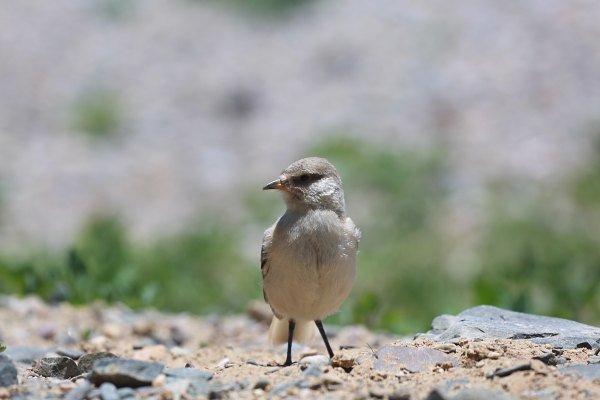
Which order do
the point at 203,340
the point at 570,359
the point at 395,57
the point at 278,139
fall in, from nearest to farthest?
the point at 570,359 → the point at 203,340 → the point at 278,139 → the point at 395,57

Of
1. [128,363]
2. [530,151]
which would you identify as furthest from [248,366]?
[530,151]

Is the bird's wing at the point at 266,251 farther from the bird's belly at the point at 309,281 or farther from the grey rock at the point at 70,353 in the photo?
the grey rock at the point at 70,353

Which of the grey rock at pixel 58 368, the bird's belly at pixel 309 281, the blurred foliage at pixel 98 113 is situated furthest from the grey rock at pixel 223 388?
the blurred foliage at pixel 98 113

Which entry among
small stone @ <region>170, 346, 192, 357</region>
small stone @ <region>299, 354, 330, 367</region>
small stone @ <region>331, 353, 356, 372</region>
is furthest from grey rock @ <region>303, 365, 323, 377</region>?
small stone @ <region>170, 346, 192, 357</region>

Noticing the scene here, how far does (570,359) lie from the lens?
547 centimetres

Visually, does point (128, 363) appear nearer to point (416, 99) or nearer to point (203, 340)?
point (203, 340)

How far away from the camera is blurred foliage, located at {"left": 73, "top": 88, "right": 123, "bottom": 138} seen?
16391 millimetres

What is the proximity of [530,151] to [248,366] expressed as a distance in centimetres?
948

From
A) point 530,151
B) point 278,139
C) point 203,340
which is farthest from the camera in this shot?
point 278,139

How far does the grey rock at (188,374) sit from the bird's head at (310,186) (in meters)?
1.57

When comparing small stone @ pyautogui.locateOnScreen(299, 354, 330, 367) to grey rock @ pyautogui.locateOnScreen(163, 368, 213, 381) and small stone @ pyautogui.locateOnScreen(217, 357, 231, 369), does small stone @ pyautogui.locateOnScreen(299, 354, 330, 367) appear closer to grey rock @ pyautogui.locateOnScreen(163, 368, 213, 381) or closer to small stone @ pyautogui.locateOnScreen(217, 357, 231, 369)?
small stone @ pyautogui.locateOnScreen(217, 357, 231, 369)

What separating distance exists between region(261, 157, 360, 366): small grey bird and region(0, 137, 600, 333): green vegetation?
2.21m

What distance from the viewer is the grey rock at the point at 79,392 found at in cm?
488

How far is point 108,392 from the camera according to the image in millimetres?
4848
